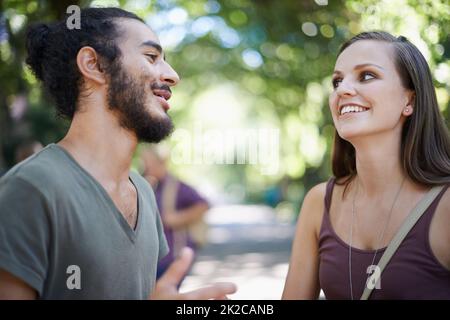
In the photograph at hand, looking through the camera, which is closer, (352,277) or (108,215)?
(108,215)

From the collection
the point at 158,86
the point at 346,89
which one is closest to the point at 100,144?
the point at 158,86

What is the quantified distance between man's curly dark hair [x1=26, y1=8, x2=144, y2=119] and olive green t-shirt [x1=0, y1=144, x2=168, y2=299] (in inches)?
10.7

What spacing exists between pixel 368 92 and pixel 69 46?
1.05 metres

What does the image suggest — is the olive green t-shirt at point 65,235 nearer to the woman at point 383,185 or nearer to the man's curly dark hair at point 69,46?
the man's curly dark hair at point 69,46

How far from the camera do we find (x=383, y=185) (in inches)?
87.0

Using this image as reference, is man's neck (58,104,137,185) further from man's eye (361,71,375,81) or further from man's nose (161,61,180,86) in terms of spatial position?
man's eye (361,71,375,81)

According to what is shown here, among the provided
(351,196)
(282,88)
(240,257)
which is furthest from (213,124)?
(351,196)

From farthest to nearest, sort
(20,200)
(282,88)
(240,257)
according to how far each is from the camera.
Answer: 1. (282,88)
2. (240,257)
3. (20,200)

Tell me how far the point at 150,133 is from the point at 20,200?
499mm

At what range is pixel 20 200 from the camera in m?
1.56

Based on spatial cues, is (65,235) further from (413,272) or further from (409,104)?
(409,104)

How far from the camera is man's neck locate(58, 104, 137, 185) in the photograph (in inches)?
72.4
